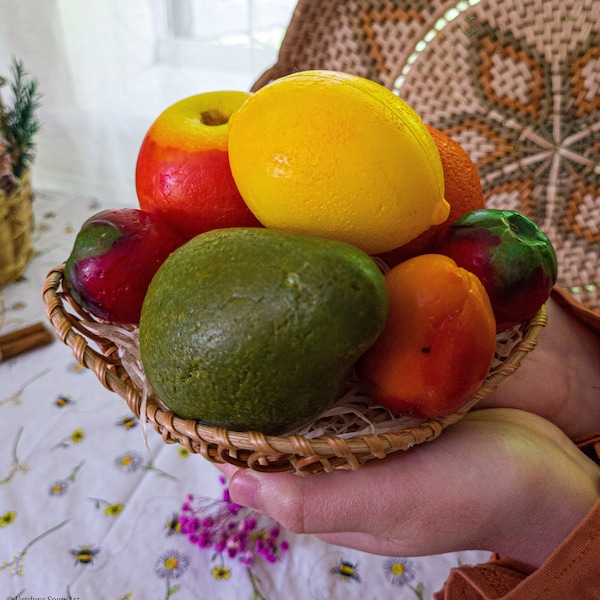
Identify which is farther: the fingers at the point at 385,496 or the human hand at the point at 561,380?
the human hand at the point at 561,380

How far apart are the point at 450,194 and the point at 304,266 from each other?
0.21 metres

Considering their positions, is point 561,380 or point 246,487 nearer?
point 246,487

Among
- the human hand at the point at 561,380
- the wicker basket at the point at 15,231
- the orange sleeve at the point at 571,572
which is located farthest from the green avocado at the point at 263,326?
the wicker basket at the point at 15,231

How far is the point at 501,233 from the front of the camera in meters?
0.44

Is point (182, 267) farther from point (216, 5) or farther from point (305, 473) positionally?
point (216, 5)

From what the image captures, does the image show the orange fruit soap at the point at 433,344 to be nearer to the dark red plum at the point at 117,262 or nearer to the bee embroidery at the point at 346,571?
the dark red plum at the point at 117,262

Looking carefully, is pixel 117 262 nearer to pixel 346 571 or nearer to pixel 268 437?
pixel 268 437

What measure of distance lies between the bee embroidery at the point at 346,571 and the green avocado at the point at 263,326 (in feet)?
1.08

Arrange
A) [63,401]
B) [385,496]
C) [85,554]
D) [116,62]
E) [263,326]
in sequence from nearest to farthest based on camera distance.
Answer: [263,326], [385,496], [85,554], [63,401], [116,62]

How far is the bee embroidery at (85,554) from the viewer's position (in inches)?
A: 23.6

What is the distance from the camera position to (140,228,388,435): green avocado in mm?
334

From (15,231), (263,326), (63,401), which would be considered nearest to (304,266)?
(263,326)

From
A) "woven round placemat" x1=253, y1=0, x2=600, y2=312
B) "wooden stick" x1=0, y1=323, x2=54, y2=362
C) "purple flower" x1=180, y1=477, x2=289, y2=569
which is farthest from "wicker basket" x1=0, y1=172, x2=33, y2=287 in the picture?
"purple flower" x1=180, y1=477, x2=289, y2=569

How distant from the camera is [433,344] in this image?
377 mm
